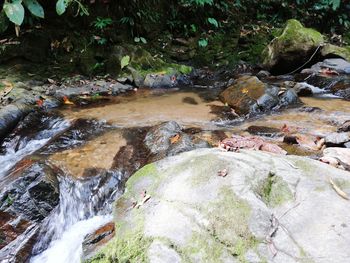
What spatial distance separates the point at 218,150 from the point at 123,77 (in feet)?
16.6

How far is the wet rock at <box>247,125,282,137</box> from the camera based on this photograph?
4.88m

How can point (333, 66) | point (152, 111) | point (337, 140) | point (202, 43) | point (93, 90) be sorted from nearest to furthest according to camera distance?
1. point (337, 140)
2. point (152, 111)
3. point (93, 90)
4. point (333, 66)
5. point (202, 43)

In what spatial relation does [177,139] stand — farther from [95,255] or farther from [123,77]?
[123,77]

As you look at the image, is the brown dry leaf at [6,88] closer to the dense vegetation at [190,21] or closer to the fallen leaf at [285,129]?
the dense vegetation at [190,21]

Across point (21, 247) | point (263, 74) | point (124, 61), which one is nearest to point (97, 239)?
point (21, 247)

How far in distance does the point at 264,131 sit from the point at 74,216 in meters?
2.76

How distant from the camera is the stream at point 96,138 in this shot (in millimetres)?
3570

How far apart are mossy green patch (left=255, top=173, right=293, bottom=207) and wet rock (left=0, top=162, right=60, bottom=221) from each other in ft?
7.04

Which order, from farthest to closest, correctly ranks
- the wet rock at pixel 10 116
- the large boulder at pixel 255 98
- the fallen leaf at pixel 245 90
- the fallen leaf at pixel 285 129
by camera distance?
the fallen leaf at pixel 245 90
the large boulder at pixel 255 98
the wet rock at pixel 10 116
the fallen leaf at pixel 285 129

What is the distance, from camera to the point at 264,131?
16.4 feet

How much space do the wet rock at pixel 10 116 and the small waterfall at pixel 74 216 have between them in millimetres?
1748

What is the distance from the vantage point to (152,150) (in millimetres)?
4438

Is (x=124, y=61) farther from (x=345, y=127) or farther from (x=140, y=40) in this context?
(x=345, y=127)

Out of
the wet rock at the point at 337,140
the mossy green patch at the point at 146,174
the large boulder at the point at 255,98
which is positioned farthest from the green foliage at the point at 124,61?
the mossy green patch at the point at 146,174
